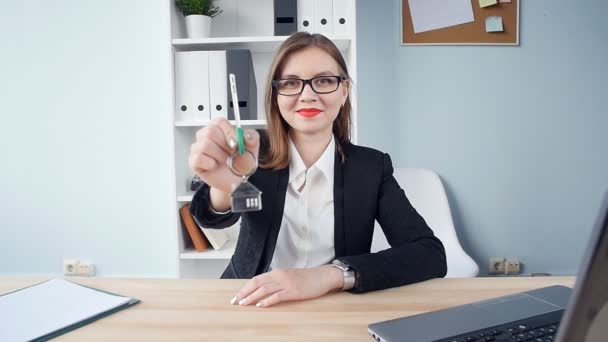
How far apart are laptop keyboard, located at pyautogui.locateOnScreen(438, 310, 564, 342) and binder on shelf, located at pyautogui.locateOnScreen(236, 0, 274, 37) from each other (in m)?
1.85

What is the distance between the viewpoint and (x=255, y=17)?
2.07m

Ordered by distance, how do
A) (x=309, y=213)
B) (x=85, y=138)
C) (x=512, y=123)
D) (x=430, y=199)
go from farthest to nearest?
(x=85, y=138) < (x=512, y=123) < (x=430, y=199) < (x=309, y=213)

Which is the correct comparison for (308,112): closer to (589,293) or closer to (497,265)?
(589,293)

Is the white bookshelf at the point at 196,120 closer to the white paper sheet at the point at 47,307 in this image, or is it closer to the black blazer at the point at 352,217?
the black blazer at the point at 352,217

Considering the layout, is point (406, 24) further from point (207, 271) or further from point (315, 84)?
point (207, 271)

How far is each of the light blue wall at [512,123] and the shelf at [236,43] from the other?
1.37ft

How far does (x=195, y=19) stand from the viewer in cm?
183

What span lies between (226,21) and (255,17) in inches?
6.1

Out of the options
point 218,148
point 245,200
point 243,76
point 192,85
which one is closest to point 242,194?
point 245,200

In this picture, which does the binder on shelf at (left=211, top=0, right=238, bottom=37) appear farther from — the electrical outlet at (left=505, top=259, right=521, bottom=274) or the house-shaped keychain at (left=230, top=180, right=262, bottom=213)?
the electrical outlet at (left=505, top=259, right=521, bottom=274)

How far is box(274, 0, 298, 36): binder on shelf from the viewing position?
175 centimetres

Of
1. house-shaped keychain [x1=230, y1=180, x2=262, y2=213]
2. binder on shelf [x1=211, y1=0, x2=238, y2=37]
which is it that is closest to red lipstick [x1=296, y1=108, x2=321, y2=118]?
house-shaped keychain [x1=230, y1=180, x2=262, y2=213]

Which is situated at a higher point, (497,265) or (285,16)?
(285,16)

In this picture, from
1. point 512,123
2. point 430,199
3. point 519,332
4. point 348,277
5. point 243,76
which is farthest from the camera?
point 512,123
